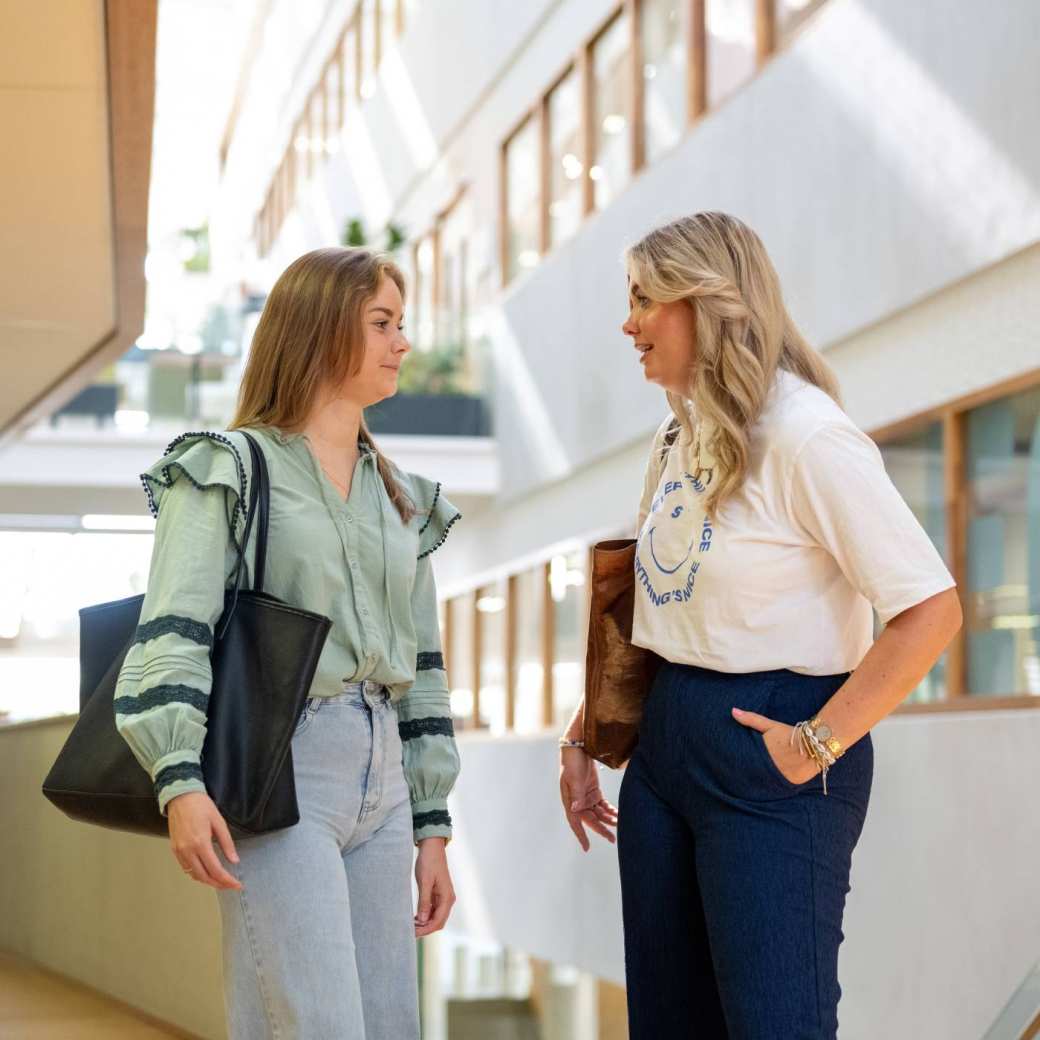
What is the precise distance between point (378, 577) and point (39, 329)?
5833mm

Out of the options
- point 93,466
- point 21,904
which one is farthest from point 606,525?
point 21,904

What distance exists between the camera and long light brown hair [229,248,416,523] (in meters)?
2.57

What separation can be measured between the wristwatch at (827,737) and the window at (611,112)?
10837 mm

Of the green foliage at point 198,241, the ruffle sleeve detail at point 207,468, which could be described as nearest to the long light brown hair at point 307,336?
the ruffle sleeve detail at point 207,468

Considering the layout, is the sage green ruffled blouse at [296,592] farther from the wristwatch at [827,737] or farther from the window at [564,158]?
the window at [564,158]

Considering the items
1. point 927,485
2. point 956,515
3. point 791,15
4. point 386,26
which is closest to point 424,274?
point 386,26

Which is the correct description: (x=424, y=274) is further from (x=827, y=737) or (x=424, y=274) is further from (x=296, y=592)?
(x=827, y=737)

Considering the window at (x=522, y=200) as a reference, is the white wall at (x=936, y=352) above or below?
below

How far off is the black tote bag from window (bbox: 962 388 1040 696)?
5740 millimetres

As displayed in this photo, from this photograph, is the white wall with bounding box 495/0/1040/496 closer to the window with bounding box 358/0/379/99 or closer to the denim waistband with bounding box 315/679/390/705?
→ the denim waistband with bounding box 315/679/390/705

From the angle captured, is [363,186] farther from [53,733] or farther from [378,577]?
[378,577]

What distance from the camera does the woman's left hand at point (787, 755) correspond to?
237cm

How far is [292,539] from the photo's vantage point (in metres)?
2.46

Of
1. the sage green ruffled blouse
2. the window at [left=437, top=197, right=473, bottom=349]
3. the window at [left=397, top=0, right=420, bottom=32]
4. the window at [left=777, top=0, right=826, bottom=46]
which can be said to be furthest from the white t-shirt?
the window at [left=397, top=0, right=420, bottom=32]
